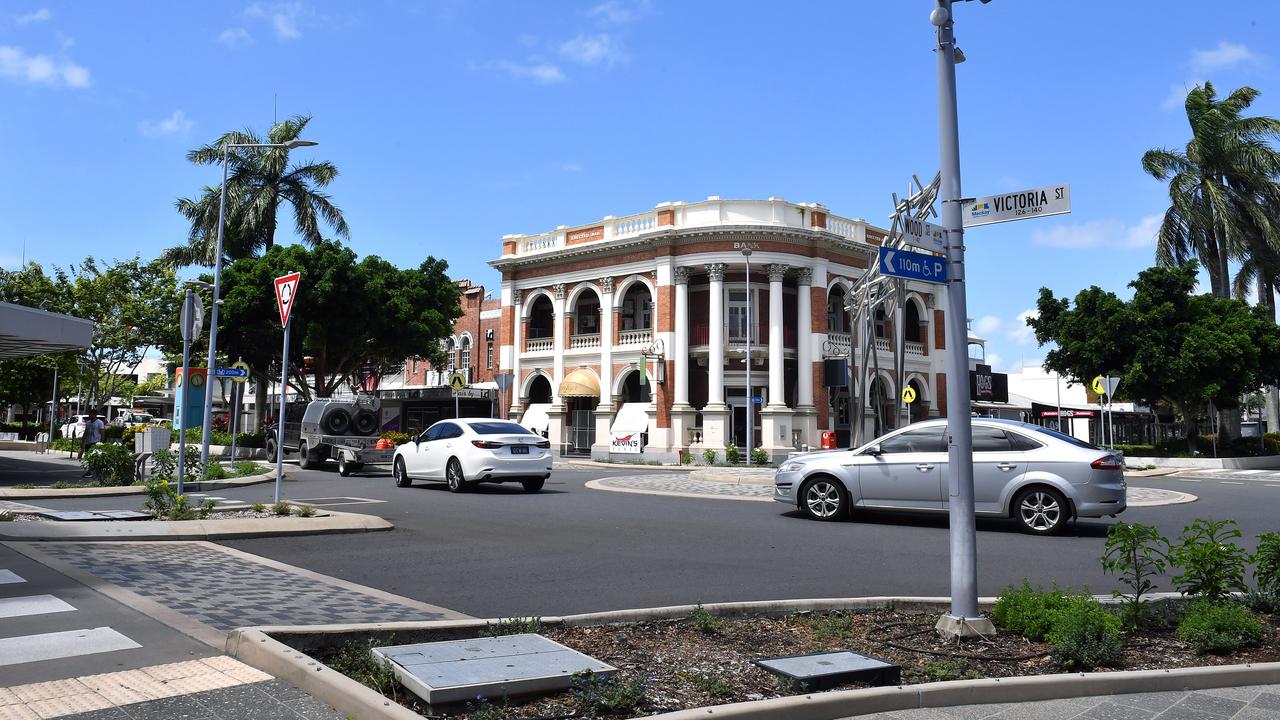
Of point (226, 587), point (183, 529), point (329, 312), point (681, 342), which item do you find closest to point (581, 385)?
point (681, 342)

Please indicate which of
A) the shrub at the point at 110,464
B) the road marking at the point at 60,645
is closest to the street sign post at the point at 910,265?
the road marking at the point at 60,645

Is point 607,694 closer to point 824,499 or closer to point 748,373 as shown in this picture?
point 824,499

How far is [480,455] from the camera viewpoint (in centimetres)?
1845

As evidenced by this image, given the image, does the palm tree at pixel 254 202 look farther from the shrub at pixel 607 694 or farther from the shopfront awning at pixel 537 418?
the shrub at pixel 607 694

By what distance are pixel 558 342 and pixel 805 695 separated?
39.7 meters

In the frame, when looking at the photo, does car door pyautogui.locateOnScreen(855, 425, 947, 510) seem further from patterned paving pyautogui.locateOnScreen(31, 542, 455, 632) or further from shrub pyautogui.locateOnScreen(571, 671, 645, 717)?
shrub pyautogui.locateOnScreen(571, 671, 645, 717)

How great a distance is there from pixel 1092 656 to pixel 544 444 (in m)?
14.8

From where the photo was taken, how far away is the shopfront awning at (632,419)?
132ft

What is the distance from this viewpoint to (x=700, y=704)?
14.6 ft

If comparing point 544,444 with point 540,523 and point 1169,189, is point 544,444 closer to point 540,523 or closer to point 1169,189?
point 540,523

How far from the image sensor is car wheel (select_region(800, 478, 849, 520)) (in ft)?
45.3

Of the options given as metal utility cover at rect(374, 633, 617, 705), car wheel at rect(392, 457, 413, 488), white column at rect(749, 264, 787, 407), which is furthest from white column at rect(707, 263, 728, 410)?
metal utility cover at rect(374, 633, 617, 705)

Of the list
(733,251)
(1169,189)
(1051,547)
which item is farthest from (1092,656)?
(1169,189)

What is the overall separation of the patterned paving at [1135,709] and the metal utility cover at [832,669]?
0.30 meters
